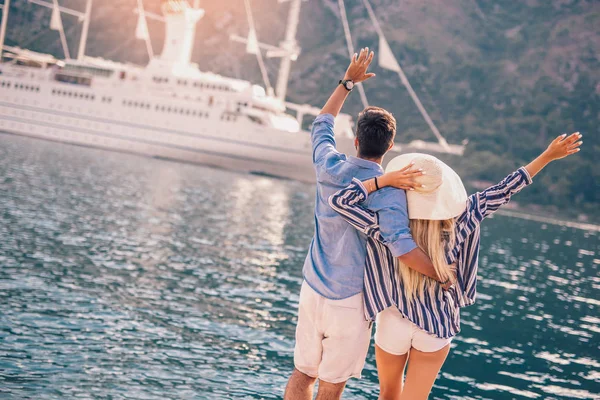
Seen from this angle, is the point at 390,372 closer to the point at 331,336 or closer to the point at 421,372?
the point at 421,372

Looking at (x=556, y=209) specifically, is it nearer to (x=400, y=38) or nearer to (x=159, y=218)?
(x=400, y=38)

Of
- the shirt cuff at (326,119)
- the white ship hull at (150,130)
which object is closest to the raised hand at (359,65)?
the shirt cuff at (326,119)

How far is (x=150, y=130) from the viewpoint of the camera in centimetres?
5119

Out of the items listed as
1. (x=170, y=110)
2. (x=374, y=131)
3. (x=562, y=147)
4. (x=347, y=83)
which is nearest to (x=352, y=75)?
(x=347, y=83)

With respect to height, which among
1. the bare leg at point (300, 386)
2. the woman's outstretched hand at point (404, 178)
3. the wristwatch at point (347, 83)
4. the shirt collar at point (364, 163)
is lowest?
the bare leg at point (300, 386)

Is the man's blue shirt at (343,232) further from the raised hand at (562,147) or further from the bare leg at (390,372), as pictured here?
the raised hand at (562,147)

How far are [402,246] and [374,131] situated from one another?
605 millimetres

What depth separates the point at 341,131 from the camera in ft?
162

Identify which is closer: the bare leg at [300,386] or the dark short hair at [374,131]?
the dark short hair at [374,131]

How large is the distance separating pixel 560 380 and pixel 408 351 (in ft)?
16.0

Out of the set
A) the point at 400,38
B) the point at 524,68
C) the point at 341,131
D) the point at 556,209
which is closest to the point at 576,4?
the point at 524,68

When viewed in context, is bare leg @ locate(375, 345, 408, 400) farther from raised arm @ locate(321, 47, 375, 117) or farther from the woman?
raised arm @ locate(321, 47, 375, 117)

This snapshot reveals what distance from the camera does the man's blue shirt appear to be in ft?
10.1

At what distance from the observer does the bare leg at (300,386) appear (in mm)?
3412
